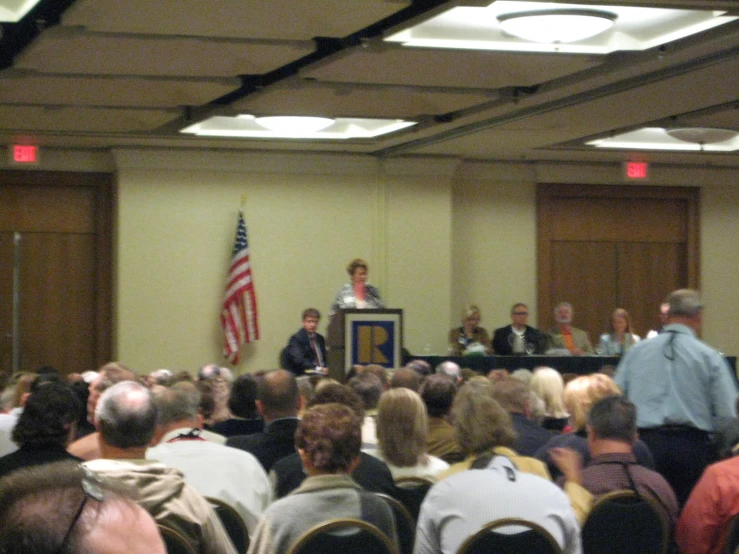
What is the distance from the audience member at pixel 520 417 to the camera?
4711 mm

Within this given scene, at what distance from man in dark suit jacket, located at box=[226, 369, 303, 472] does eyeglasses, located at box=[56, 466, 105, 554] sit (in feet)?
11.0

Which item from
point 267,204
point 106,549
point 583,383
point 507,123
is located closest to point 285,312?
point 267,204

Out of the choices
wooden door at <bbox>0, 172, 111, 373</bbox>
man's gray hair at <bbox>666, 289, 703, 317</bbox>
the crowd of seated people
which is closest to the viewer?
the crowd of seated people

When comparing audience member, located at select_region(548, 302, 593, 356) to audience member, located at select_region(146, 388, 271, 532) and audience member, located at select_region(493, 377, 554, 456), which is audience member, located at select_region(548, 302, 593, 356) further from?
audience member, located at select_region(146, 388, 271, 532)

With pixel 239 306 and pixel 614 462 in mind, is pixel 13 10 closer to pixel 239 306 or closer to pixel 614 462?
pixel 614 462

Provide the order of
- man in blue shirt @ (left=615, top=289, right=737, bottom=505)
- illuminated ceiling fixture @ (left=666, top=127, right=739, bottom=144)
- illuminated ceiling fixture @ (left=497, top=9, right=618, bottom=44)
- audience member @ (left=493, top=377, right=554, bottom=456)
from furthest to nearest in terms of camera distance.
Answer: illuminated ceiling fixture @ (left=666, top=127, right=739, bottom=144)
illuminated ceiling fixture @ (left=497, top=9, right=618, bottom=44)
man in blue shirt @ (left=615, top=289, right=737, bottom=505)
audience member @ (left=493, top=377, right=554, bottom=456)

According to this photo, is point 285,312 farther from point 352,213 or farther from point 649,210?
point 649,210

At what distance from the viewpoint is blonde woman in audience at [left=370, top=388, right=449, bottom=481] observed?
4090 mm

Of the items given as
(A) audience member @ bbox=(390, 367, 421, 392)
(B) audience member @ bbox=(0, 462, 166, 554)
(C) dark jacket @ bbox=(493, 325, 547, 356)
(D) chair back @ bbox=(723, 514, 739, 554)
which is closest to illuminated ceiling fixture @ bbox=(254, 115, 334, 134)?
(C) dark jacket @ bbox=(493, 325, 547, 356)

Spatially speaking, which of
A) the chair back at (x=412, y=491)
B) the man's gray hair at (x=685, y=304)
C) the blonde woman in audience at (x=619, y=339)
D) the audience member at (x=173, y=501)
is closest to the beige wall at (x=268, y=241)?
the blonde woman in audience at (x=619, y=339)

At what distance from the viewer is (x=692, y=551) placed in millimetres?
3611

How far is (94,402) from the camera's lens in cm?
486

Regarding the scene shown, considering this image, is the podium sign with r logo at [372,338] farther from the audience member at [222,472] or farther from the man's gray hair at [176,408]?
the audience member at [222,472]

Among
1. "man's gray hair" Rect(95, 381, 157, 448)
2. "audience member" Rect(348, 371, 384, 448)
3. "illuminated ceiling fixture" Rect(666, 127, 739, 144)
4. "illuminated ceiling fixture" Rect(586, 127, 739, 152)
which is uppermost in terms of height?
"illuminated ceiling fixture" Rect(586, 127, 739, 152)
